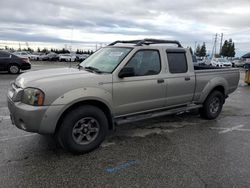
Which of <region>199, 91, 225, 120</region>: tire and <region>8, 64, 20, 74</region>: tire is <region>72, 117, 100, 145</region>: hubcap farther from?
<region>8, 64, 20, 74</region>: tire

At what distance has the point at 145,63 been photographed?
473 centimetres

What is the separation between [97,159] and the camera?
3854 mm

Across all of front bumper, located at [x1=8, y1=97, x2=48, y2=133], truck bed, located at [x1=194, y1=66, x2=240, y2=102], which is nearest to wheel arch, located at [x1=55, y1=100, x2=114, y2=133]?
front bumper, located at [x1=8, y1=97, x2=48, y2=133]

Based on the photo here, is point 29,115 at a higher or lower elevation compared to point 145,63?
lower

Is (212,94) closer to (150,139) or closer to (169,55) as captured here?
(169,55)

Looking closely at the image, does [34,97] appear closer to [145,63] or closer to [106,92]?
[106,92]

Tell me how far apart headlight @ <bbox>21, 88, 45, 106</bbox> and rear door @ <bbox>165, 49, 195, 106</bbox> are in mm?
Answer: 2570

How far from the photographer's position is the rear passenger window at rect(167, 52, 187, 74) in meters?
5.15

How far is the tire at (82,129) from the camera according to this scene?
3795 millimetres

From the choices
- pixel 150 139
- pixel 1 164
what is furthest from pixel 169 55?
pixel 1 164

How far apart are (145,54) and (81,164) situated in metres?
2.39

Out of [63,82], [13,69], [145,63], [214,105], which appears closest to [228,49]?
[13,69]

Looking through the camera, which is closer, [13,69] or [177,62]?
[177,62]

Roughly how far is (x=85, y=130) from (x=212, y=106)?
3.72 m
